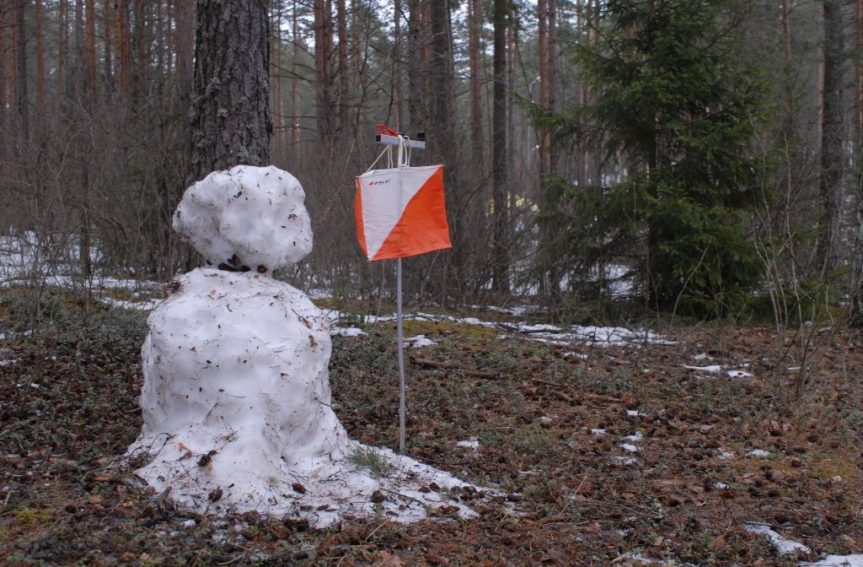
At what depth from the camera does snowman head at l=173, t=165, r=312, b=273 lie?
14.4 ft

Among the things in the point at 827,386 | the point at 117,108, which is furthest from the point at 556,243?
the point at 117,108

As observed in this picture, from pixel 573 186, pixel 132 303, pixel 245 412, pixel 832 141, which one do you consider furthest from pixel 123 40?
pixel 245 412

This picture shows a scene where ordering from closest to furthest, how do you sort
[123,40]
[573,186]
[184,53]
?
[573,186] < [184,53] < [123,40]

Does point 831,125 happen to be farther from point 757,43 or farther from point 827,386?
point 827,386

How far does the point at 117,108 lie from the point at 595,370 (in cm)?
716

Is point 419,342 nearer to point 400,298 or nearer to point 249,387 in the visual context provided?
point 400,298

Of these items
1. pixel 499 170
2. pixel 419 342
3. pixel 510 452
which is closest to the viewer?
pixel 510 452

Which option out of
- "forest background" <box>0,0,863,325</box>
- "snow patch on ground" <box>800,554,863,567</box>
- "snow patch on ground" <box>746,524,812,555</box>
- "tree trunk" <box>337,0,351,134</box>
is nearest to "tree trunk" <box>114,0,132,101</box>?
"forest background" <box>0,0,863,325</box>

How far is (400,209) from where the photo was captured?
16.6 feet

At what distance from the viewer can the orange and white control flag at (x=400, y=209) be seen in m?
5.07

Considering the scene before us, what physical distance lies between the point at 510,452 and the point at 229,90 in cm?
317

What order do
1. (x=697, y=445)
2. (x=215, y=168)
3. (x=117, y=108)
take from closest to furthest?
(x=215, y=168) → (x=697, y=445) → (x=117, y=108)

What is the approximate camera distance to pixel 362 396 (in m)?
6.39

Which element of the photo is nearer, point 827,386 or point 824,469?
point 824,469
